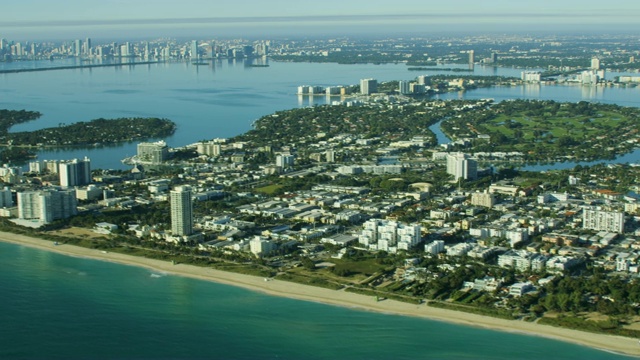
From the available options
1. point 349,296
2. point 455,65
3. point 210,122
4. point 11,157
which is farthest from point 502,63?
point 349,296

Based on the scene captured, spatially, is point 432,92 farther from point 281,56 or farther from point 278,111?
point 281,56

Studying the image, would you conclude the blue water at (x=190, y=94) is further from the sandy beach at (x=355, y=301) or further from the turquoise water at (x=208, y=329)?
the turquoise water at (x=208, y=329)

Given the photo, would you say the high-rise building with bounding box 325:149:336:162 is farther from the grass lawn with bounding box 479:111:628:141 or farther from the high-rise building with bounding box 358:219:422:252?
the high-rise building with bounding box 358:219:422:252

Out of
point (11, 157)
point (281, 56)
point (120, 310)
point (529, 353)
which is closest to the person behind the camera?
point (529, 353)

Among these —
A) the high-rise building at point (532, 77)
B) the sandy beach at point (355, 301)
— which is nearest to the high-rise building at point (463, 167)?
the sandy beach at point (355, 301)

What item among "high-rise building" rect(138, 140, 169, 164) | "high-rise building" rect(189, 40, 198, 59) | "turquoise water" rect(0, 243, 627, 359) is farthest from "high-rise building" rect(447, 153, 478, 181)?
"high-rise building" rect(189, 40, 198, 59)
